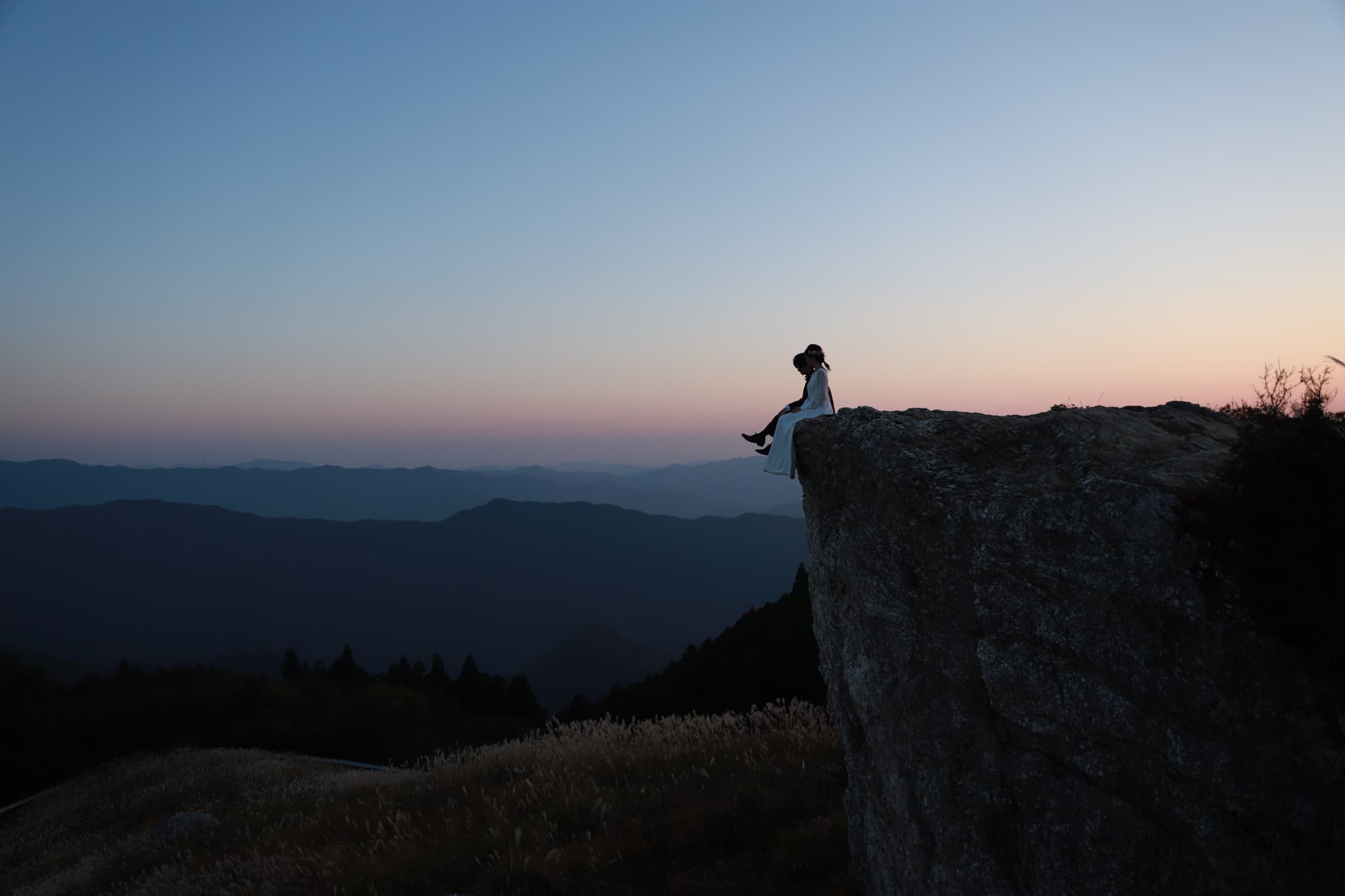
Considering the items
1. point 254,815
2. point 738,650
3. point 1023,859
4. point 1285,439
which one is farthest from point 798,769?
point 738,650

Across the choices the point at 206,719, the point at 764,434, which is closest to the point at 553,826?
the point at 764,434

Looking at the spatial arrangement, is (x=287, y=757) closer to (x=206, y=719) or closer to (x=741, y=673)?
(x=206, y=719)

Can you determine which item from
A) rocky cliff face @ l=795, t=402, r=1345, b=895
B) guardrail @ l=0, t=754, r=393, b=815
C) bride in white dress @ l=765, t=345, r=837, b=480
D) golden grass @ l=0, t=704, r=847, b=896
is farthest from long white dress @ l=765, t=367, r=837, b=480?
guardrail @ l=0, t=754, r=393, b=815

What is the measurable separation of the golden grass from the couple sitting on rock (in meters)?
4.16

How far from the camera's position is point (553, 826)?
30.2 feet

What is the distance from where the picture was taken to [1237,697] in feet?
14.9

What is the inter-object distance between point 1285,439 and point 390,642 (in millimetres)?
217800

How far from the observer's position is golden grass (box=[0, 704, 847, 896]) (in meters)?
8.26

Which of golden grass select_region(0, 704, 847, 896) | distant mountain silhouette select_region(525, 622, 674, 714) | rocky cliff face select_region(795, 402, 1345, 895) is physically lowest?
distant mountain silhouette select_region(525, 622, 674, 714)

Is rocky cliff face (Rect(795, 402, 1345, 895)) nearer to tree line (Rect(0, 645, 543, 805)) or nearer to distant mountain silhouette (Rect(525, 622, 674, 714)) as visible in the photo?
tree line (Rect(0, 645, 543, 805))

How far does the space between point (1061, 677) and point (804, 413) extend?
4529 mm

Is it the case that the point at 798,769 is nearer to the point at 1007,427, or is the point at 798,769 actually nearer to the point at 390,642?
the point at 1007,427

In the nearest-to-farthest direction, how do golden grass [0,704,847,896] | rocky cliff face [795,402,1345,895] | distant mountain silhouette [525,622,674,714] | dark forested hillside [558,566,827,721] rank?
rocky cliff face [795,402,1345,895], golden grass [0,704,847,896], dark forested hillside [558,566,827,721], distant mountain silhouette [525,622,674,714]

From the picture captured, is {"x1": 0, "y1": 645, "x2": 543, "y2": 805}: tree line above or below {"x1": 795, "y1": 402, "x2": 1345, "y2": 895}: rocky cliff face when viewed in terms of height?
below
